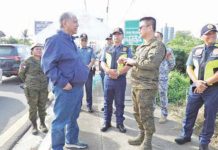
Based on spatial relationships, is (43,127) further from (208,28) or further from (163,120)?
(208,28)

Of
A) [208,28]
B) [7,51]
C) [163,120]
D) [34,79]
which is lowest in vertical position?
[163,120]

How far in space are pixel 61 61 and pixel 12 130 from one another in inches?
104

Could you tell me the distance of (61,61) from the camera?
152 inches

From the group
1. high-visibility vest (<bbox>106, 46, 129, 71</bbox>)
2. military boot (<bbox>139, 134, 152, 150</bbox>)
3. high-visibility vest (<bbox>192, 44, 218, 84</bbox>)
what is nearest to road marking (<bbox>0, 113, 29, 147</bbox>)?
high-visibility vest (<bbox>106, 46, 129, 71</bbox>)

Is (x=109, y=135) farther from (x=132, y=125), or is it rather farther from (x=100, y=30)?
(x=100, y=30)

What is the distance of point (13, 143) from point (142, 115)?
2392mm

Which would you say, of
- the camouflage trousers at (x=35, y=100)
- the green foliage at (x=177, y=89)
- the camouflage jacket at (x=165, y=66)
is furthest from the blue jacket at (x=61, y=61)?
the green foliage at (x=177, y=89)

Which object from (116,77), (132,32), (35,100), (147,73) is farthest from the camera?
(132,32)

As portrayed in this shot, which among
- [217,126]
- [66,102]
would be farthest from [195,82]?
[66,102]

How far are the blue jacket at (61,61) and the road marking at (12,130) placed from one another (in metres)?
2.00

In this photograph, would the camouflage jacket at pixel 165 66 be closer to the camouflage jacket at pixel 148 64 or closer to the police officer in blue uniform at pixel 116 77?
the police officer in blue uniform at pixel 116 77

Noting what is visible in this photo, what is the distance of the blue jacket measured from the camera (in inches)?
148

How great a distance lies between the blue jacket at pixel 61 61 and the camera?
3766 millimetres

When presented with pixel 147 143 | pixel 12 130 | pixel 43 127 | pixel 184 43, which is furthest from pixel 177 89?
pixel 184 43
